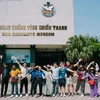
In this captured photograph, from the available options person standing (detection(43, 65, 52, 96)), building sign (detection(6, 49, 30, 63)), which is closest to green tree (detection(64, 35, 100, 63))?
building sign (detection(6, 49, 30, 63))

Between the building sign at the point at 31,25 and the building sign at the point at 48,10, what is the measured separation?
0.16m

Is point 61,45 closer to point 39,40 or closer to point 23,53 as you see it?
point 39,40

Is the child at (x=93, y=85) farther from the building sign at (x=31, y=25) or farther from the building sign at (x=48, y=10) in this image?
the building sign at (x=48, y=10)

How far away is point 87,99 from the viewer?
384 inches

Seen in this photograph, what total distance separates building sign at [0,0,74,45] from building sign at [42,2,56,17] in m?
0.16

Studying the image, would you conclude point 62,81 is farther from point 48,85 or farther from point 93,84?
point 93,84

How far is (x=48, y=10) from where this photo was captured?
3281 centimetres

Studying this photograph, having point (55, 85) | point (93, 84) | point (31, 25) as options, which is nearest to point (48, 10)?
point (31, 25)

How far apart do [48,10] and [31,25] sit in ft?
10.8

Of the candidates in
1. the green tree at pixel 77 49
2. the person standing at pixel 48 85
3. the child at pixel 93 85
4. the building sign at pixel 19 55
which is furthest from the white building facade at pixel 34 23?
the person standing at pixel 48 85

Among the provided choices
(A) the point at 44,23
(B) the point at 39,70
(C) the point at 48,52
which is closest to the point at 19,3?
(A) the point at 44,23

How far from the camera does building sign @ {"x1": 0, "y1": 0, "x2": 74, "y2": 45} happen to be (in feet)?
105

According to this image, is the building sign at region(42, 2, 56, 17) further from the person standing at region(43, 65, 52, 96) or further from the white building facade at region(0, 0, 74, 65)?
the person standing at region(43, 65, 52, 96)

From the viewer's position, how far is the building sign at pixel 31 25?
105ft
